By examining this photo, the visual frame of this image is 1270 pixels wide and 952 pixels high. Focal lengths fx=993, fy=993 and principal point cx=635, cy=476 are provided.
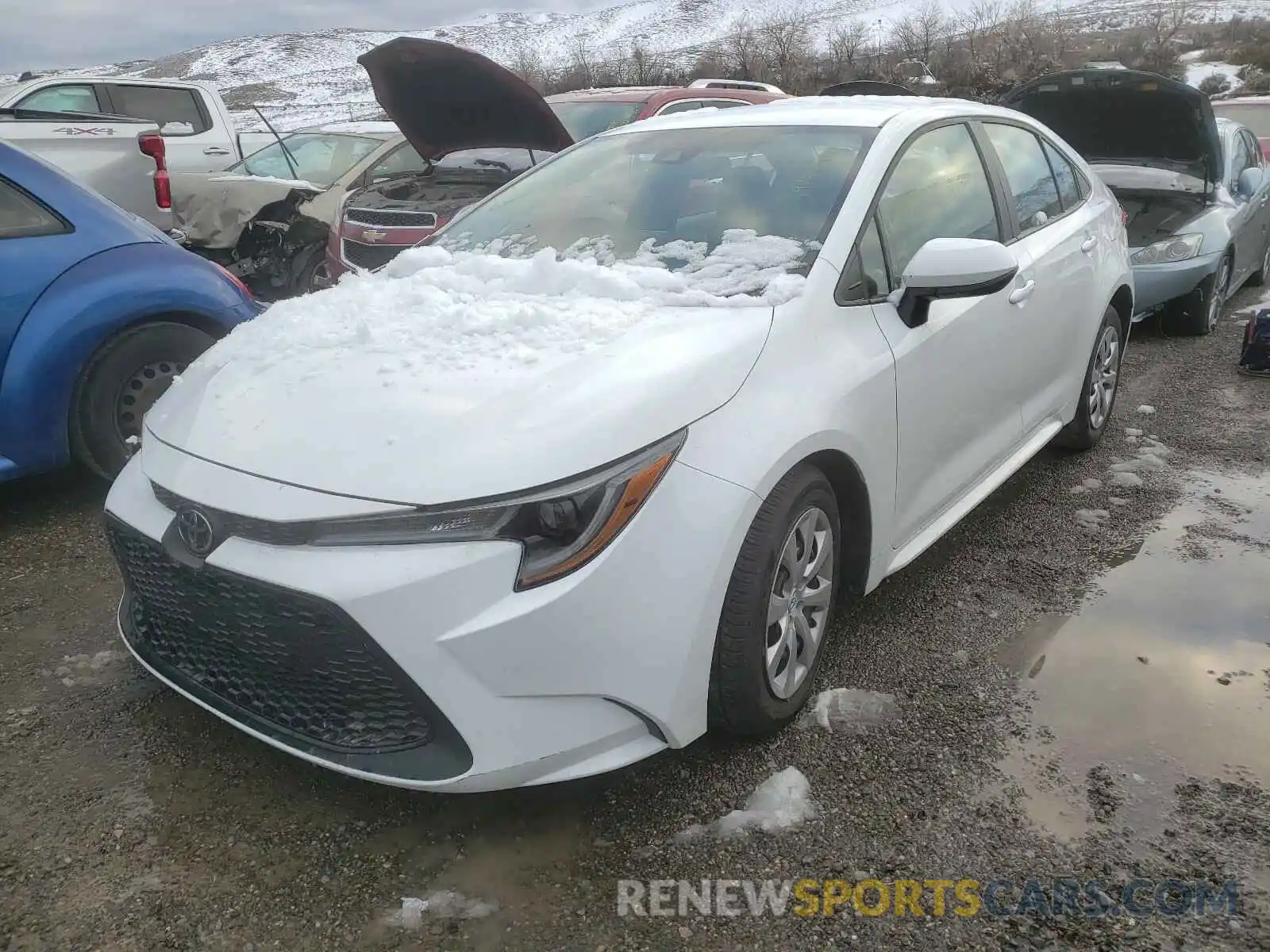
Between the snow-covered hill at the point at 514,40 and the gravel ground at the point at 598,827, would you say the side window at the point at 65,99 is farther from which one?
the snow-covered hill at the point at 514,40

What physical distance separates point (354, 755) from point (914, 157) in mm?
2388

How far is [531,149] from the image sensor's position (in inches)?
228

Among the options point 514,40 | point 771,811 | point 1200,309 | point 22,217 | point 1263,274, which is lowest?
point 514,40

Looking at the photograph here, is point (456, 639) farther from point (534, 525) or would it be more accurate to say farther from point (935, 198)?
point (935, 198)

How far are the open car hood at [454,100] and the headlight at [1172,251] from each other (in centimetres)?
384

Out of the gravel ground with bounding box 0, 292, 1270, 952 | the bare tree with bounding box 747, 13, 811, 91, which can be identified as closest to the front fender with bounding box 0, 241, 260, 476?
the gravel ground with bounding box 0, 292, 1270, 952

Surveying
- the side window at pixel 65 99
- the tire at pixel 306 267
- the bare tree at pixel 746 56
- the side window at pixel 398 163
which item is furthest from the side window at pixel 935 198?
the bare tree at pixel 746 56

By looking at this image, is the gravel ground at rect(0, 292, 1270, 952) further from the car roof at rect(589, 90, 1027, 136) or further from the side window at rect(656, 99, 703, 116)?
the side window at rect(656, 99, 703, 116)

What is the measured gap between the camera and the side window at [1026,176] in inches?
145

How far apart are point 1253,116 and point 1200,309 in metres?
4.34

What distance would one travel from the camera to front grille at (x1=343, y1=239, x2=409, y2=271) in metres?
5.99

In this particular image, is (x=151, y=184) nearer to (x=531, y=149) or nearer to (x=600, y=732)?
(x=531, y=149)

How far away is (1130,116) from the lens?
688cm

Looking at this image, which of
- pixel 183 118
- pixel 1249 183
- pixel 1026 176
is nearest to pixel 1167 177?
pixel 1249 183
